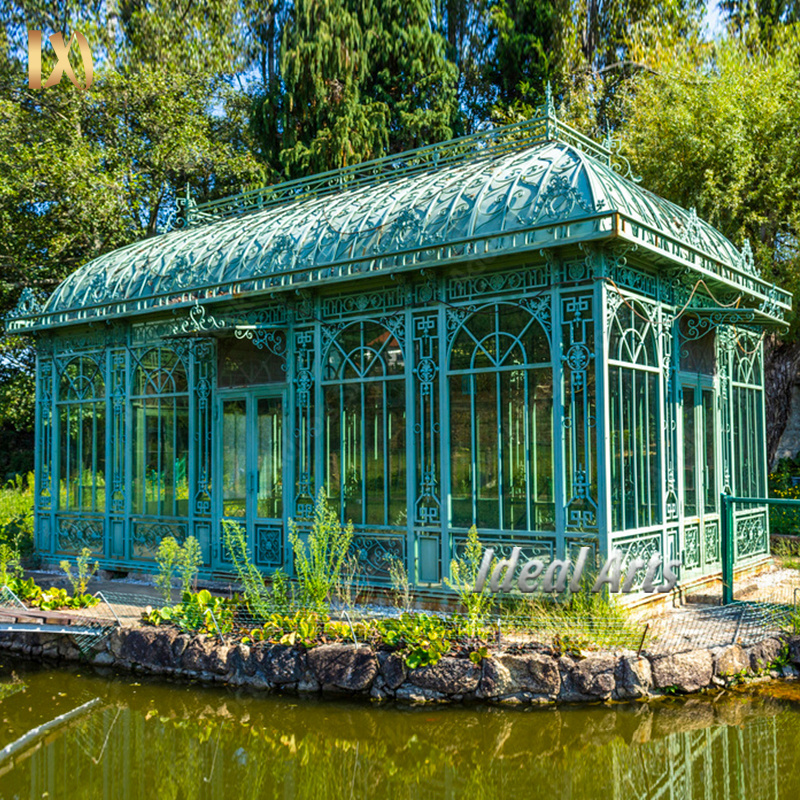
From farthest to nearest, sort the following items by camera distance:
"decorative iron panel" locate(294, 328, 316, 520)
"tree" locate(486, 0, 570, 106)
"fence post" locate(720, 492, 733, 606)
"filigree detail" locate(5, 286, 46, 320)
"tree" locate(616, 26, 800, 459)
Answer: "tree" locate(486, 0, 570, 106) < "tree" locate(616, 26, 800, 459) < "filigree detail" locate(5, 286, 46, 320) < "decorative iron panel" locate(294, 328, 316, 520) < "fence post" locate(720, 492, 733, 606)

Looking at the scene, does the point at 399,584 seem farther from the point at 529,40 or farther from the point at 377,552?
the point at 529,40

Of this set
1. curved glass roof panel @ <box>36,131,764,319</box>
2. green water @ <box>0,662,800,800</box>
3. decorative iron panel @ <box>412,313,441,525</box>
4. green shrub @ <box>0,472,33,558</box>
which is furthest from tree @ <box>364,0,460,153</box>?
green water @ <box>0,662,800,800</box>

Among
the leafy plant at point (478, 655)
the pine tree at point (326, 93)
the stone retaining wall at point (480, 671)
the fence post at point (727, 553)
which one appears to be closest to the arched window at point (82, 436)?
the stone retaining wall at point (480, 671)

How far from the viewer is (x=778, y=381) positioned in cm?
1645

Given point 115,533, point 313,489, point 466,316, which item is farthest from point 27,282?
point 466,316

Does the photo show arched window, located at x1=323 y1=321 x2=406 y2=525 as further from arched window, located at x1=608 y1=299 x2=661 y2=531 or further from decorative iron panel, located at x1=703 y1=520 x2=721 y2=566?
decorative iron panel, located at x1=703 y1=520 x2=721 y2=566

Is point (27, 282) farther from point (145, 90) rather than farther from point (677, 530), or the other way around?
point (677, 530)

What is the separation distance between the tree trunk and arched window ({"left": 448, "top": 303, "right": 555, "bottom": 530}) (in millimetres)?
9659

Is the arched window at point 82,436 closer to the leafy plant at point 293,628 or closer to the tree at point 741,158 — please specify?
the leafy plant at point 293,628

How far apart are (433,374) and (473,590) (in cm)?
231

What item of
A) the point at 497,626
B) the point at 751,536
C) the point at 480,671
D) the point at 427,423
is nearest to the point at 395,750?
the point at 480,671

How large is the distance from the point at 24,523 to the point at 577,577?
975cm

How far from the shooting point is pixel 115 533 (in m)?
11.3

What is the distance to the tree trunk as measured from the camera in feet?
53.7
